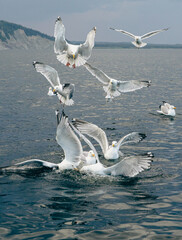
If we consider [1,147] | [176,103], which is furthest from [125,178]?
[176,103]

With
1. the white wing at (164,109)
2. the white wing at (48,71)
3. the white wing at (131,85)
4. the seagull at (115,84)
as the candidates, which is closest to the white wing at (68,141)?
the white wing at (48,71)

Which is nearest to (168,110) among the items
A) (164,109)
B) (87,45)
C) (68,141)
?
(164,109)

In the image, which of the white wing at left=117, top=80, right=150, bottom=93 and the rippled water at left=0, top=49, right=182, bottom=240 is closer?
the rippled water at left=0, top=49, right=182, bottom=240

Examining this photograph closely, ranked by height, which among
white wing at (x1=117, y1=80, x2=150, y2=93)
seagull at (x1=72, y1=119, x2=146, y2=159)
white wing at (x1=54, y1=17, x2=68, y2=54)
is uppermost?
white wing at (x1=54, y1=17, x2=68, y2=54)

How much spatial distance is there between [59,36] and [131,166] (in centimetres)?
746

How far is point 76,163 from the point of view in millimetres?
15445

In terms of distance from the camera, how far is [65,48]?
64.4ft

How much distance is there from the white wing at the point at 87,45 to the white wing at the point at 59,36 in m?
0.83

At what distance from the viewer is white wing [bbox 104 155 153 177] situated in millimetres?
13805

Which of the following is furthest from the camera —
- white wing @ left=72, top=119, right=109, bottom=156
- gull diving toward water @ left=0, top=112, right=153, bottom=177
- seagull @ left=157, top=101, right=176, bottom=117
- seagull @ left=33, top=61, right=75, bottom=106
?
seagull @ left=157, top=101, right=176, bottom=117

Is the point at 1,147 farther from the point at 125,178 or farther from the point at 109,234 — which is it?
A: the point at 109,234

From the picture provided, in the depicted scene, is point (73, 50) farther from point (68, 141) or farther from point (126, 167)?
point (126, 167)

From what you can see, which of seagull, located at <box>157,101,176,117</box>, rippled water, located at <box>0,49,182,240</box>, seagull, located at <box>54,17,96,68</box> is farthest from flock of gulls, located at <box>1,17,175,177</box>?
seagull, located at <box>157,101,176,117</box>

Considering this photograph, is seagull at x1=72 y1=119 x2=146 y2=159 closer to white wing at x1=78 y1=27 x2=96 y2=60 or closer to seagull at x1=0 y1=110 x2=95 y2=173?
seagull at x1=0 y1=110 x2=95 y2=173
